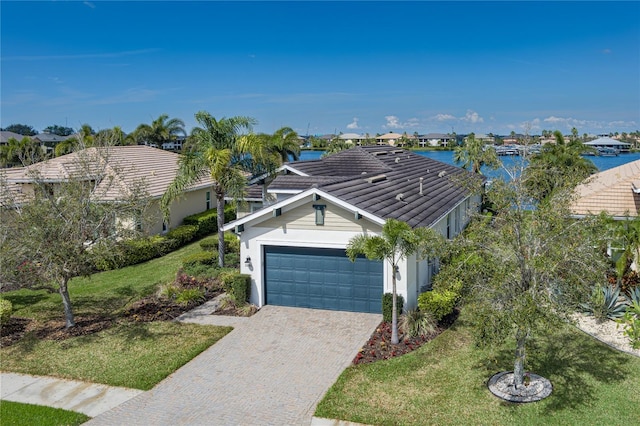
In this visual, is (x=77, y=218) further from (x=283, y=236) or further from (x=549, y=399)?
(x=549, y=399)

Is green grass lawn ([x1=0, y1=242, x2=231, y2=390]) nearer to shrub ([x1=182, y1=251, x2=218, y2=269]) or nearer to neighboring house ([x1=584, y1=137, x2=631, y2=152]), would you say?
shrub ([x1=182, y1=251, x2=218, y2=269])

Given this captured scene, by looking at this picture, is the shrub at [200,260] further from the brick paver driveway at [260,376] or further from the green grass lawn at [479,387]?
the green grass lawn at [479,387]

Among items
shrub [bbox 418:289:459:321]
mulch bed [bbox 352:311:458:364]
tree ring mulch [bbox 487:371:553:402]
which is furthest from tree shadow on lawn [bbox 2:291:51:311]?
tree ring mulch [bbox 487:371:553:402]

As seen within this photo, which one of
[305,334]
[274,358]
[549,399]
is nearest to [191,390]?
[274,358]

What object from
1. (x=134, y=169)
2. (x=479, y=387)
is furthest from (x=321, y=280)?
(x=134, y=169)

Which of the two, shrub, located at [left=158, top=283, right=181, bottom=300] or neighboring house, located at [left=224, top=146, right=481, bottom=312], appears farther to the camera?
shrub, located at [left=158, top=283, right=181, bottom=300]

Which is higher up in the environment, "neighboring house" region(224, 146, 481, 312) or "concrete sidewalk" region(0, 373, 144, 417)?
"neighboring house" region(224, 146, 481, 312)

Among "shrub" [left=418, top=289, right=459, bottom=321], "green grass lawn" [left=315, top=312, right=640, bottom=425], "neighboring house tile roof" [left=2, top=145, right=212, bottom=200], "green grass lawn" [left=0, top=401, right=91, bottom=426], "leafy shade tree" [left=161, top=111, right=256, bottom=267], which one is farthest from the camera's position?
"neighboring house tile roof" [left=2, top=145, right=212, bottom=200]
